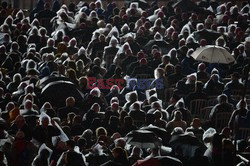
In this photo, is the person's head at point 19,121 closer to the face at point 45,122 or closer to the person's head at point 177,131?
the face at point 45,122

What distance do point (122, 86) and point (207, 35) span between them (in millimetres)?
5185

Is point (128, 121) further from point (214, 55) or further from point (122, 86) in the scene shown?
point (214, 55)

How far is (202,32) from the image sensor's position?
105ft

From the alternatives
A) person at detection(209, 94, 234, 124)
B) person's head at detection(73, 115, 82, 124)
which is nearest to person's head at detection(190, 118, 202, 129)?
person at detection(209, 94, 234, 124)

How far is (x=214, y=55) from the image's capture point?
28.0 meters

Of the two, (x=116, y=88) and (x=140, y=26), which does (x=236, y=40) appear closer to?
(x=140, y=26)

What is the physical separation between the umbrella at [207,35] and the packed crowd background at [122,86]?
37 millimetres

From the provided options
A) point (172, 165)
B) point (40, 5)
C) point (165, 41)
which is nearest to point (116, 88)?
point (165, 41)

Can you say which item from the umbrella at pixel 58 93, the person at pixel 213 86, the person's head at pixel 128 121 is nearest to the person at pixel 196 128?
the person's head at pixel 128 121

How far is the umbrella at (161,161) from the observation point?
20.5m

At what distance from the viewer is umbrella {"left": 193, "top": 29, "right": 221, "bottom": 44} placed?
3173 cm

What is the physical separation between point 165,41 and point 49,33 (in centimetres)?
463

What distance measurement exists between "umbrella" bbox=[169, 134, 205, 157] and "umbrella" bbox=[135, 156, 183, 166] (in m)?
Result: 0.96

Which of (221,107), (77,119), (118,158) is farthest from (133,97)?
(118,158)
